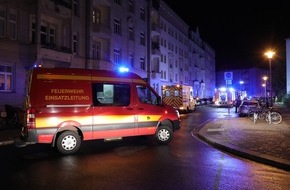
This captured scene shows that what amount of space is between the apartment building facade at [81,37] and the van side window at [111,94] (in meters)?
11.2

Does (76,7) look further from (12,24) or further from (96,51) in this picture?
(12,24)

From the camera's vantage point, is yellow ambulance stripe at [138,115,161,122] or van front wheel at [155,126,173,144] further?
van front wheel at [155,126,173,144]

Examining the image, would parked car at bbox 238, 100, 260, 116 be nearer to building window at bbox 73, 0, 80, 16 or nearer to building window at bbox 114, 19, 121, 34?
building window at bbox 114, 19, 121, 34

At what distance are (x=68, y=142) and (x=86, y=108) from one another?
3.96 ft

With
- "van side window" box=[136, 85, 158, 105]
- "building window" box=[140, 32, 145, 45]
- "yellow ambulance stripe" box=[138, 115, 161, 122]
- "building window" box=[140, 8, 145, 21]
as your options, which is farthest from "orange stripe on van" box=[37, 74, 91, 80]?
"building window" box=[140, 8, 145, 21]

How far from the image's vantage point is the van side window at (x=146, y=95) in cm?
1298

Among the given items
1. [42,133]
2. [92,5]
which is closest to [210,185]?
Result: [42,133]

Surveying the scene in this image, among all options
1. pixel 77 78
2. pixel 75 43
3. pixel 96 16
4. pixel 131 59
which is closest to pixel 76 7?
pixel 75 43

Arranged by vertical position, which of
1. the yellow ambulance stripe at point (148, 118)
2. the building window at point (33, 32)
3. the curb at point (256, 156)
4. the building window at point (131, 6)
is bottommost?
the curb at point (256, 156)

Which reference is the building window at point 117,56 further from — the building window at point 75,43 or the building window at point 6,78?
the building window at point 6,78

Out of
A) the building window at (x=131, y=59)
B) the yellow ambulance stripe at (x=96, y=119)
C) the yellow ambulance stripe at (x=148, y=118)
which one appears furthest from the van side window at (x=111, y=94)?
the building window at (x=131, y=59)

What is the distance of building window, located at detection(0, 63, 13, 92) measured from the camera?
23.3 m

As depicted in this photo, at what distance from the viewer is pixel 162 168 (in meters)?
8.96

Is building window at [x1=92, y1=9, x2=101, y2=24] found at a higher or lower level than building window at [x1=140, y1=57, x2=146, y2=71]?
higher
